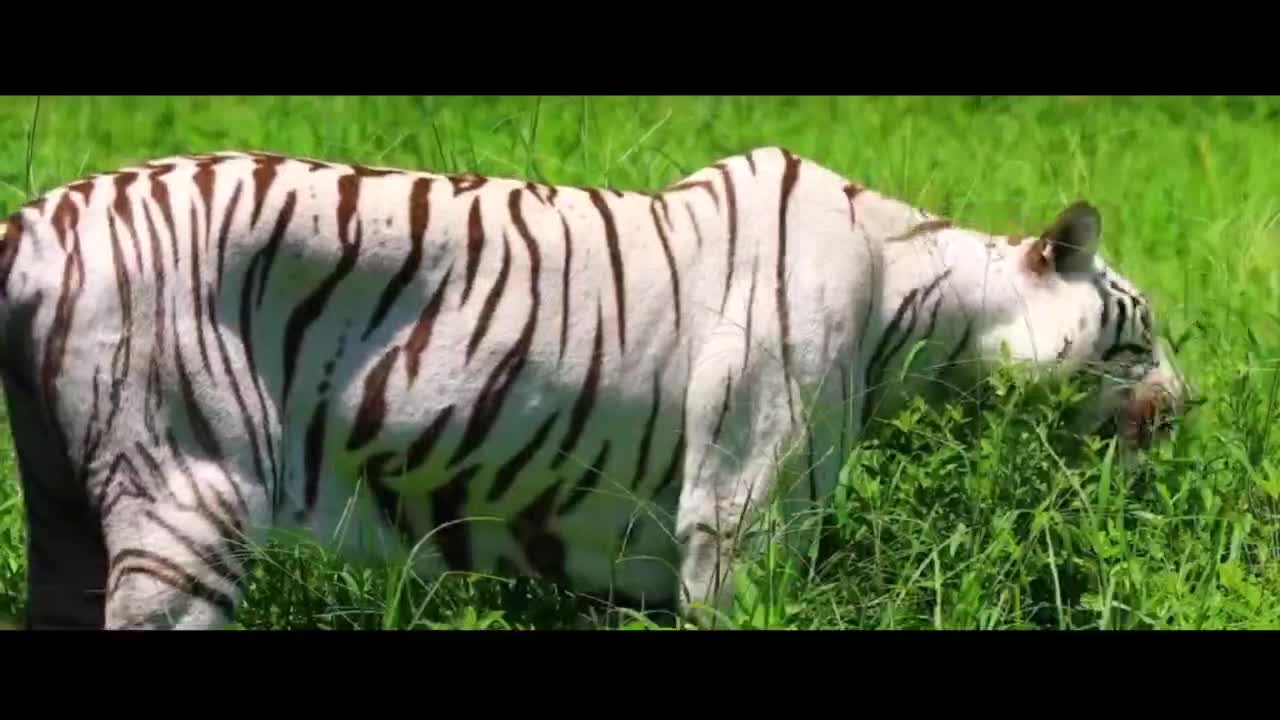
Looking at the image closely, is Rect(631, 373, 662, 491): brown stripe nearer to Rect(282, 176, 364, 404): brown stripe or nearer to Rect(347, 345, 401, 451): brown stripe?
Rect(347, 345, 401, 451): brown stripe

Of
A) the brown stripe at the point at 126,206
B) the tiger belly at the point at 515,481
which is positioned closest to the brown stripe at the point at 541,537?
the tiger belly at the point at 515,481

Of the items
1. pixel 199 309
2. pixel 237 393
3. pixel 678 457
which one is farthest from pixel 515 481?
pixel 199 309

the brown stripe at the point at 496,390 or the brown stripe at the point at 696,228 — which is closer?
the brown stripe at the point at 496,390

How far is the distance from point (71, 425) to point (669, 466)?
1030mm

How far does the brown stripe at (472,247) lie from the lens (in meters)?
3.62

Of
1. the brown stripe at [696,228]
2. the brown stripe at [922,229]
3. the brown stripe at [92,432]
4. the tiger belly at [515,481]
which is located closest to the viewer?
the brown stripe at [92,432]

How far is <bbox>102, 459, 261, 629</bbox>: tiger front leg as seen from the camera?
3.40 m

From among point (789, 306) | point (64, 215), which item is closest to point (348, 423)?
point (64, 215)

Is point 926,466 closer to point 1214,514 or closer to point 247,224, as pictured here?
point 1214,514

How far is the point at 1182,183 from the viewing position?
694 cm

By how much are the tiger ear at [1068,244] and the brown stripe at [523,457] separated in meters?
1.03

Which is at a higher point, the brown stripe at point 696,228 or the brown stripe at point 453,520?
the brown stripe at point 696,228

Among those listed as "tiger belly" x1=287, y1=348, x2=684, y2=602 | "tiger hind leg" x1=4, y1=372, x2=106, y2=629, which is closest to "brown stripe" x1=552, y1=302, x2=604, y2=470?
"tiger belly" x1=287, y1=348, x2=684, y2=602

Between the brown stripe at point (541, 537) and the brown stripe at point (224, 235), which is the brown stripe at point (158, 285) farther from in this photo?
the brown stripe at point (541, 537)
